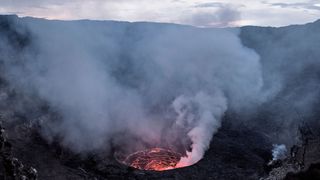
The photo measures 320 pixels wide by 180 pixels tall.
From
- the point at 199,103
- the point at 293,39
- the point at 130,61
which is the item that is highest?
the point at 293,39

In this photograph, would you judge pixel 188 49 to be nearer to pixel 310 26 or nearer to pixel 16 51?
pixel 310 26

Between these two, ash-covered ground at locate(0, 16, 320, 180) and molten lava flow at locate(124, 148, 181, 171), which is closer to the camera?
ash-covered ground at locate(0, 16, 320, 180)

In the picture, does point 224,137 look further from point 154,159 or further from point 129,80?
point 129,80

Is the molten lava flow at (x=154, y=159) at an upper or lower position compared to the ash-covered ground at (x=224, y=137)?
lower

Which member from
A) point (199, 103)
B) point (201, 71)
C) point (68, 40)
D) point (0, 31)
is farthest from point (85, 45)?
point (199, 103)

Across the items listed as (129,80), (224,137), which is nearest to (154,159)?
(224,137)
